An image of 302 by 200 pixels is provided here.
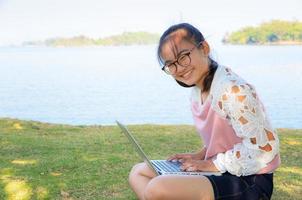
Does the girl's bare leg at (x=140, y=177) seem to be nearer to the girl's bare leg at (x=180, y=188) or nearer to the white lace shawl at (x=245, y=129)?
the girl's bare leg at (x=180, y=188)

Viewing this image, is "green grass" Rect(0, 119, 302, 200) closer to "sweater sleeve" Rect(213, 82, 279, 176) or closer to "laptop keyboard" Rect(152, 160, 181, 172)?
"laptop keyboard" Rect(152, 160, 181, 172)

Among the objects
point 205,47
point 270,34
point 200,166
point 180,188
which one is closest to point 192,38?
point 205,47

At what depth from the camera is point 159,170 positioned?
8.55 ft

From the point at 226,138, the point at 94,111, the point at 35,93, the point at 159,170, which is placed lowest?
the point at 35,93

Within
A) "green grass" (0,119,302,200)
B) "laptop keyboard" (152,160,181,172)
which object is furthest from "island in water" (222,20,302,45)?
"laptop keyboard" (152,160,181,172)

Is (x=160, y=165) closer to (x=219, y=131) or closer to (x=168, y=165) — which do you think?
(x=168, y=165)

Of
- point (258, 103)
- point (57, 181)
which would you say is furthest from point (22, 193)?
point (258, 103)

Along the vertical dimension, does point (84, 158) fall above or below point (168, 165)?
below

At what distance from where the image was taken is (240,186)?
7.83ft

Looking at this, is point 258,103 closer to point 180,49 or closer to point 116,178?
point 180,49

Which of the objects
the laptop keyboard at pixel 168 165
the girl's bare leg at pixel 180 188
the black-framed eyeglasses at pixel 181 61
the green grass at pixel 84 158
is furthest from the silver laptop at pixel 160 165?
the green grass at pixel 84 158

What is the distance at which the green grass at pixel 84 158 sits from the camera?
13.0 feet

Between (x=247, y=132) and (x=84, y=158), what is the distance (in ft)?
10.1

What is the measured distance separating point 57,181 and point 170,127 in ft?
12.7
